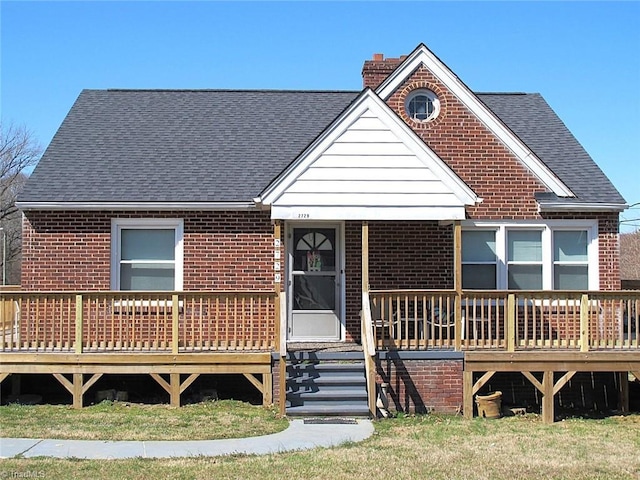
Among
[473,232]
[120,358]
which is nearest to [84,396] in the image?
[120,358]

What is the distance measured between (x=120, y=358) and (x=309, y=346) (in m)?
3.39

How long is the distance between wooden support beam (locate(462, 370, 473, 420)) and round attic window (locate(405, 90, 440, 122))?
523cm

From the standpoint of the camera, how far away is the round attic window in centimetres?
1583

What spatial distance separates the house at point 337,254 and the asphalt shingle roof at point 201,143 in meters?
0.06

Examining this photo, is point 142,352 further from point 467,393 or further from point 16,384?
point 467,393

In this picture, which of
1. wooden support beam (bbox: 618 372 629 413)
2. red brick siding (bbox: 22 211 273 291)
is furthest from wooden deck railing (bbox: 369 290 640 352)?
red brick siding (bbox: 22 211 273 291)

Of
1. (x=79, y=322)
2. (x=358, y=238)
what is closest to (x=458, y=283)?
(x=358, y=238)

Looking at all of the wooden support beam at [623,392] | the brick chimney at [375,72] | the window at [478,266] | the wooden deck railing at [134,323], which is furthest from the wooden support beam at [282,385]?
the brick chimney at [375,72]

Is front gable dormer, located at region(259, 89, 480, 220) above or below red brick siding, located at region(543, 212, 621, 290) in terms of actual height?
above

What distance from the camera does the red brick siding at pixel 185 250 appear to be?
15.2m

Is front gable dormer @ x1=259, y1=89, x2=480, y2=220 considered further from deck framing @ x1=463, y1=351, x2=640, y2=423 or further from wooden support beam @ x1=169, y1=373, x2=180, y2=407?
wooden support beam @ x1=169, y1=373, x2=180, y2=407

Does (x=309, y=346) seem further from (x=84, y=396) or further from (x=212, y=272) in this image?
(x=84, y=396)

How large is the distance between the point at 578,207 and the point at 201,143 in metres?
7.74

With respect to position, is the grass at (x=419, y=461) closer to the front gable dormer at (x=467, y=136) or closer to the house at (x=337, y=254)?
the house at (x=337, y=254)
